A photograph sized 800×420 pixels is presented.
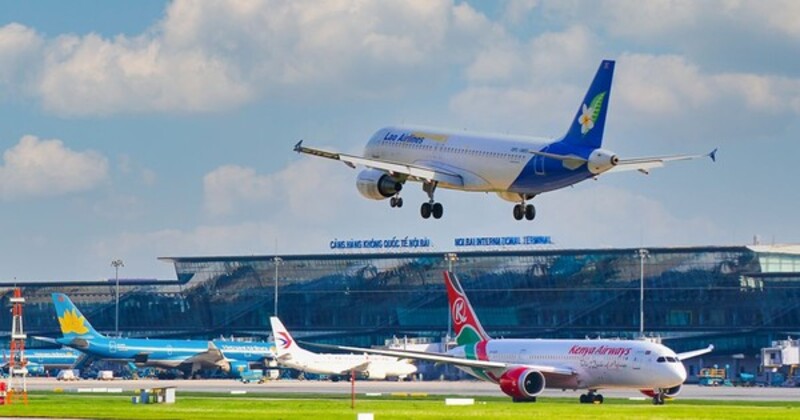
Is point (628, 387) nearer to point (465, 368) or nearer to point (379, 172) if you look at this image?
point (465, 368)

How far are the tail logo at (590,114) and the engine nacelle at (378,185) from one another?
10540 mm

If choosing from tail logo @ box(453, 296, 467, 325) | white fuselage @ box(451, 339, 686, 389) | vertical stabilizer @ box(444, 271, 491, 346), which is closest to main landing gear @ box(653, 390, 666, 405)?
white fuselage @ box(451, 339, 686, 389)

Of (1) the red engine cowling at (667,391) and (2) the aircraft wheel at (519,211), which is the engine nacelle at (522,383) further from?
(2) the aircraft wheel at (519,211)

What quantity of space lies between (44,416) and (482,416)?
81.2ft

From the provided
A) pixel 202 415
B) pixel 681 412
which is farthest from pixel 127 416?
pixel 681 412

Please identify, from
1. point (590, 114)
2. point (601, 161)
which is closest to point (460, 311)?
point (590, 114)

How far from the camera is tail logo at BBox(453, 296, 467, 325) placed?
14788 cm

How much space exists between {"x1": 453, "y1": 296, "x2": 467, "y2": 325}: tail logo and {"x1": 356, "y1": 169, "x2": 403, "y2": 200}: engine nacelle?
5938 centimetres

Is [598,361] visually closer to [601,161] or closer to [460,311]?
[460,311]

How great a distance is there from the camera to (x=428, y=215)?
8806 cm

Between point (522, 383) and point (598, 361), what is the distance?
259 inches

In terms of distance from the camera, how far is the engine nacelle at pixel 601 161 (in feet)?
268

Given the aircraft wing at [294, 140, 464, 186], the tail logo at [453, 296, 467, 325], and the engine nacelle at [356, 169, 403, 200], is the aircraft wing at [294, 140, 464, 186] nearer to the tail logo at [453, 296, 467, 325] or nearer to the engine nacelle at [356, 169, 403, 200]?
the engine nacelle at [356, 169, 403, 200]

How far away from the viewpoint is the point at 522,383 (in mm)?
128750
